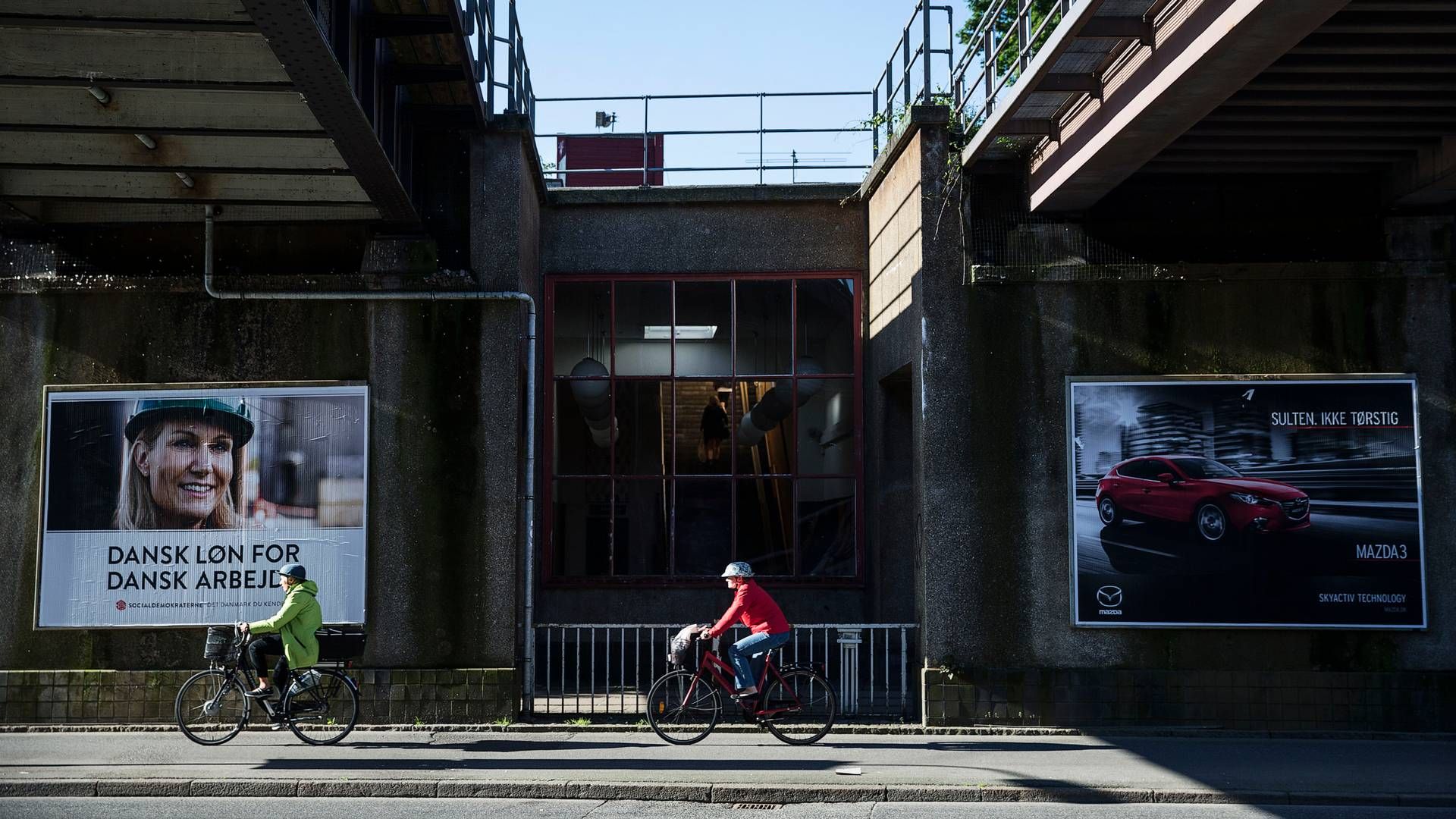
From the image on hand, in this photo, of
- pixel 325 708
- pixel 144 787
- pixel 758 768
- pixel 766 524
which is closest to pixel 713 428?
pixel 766 524

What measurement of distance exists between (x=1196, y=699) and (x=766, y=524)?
6.09 m

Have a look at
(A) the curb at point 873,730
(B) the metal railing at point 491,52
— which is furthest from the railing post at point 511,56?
(A) the curb at point 873,730

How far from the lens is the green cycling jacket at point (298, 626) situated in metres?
12.0

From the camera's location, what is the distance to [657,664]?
16.0 metres

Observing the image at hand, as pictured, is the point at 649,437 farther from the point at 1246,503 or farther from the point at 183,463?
the point at 1246,503

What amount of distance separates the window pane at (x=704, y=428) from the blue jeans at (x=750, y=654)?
5260mm

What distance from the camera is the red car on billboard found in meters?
13.1

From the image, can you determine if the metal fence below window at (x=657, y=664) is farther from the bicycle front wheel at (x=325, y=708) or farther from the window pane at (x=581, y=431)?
the window pane at (x=581, y=431)

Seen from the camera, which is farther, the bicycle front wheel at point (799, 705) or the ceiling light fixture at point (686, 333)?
the ceiling light fixture at point (686, 333)

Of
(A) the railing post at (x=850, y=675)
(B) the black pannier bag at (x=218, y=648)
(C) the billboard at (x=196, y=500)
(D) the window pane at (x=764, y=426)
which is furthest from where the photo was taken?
(D) the window pane at (x=764, y=426)

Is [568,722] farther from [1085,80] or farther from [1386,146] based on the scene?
[1386,146]

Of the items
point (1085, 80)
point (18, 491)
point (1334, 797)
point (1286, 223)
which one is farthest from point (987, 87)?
point (18, 491)

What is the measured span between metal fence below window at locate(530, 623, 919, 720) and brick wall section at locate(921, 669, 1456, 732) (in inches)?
30.5

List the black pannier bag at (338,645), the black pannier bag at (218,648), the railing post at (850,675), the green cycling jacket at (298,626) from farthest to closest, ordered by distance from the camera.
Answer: the railing post at (850,675) → the black pannier bag at (338,645) → the black pannier bag at (218,648) → the green cycling jacket at (298,626)
